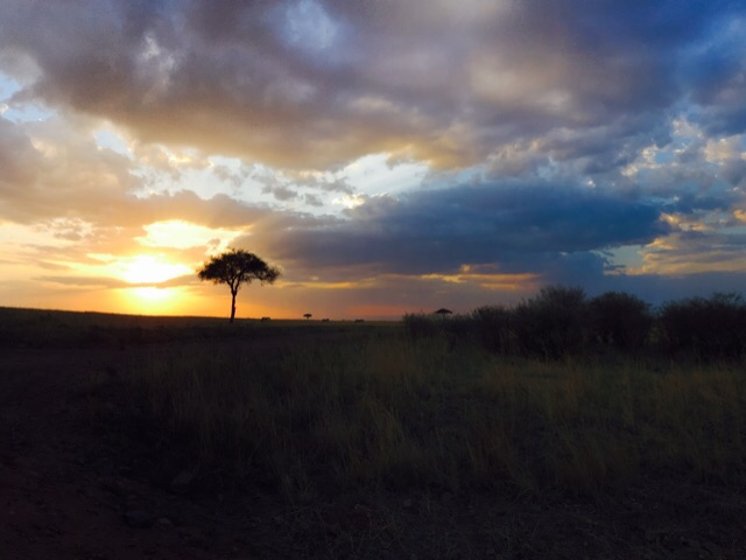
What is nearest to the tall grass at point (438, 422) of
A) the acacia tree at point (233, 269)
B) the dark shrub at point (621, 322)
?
the dark shrub at point (621, 322)

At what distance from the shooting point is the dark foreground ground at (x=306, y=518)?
562 cm

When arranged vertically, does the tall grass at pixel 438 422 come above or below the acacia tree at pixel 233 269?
below

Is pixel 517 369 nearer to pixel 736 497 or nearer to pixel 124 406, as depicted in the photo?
pixel 736 497

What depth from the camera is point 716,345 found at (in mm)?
18000

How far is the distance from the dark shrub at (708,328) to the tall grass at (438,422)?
5453 millimetres

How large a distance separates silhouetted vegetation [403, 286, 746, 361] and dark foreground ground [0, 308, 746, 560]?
10.1 metres

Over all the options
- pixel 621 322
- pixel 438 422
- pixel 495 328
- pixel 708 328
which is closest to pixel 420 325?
pixel 495 328

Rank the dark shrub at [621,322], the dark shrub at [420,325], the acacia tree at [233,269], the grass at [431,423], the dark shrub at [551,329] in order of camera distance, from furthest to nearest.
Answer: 1. the acacia tree at [233,269]
2. the dark shrub at [420,325]
3. the dark shrub at [621,322]
4. the dark shrub at [551,329]
5. the grass at [431,423]

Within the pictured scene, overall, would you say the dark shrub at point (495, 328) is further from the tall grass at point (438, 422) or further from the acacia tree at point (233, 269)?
the acacia tree at point (233, 269)

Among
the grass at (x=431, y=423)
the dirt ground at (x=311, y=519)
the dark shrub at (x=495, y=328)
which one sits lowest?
the dirt ground at (x=311, y=519)

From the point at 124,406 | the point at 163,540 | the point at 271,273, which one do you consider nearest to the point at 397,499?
the point at 163,540

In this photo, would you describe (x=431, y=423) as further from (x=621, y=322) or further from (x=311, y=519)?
(x=621, y=322)

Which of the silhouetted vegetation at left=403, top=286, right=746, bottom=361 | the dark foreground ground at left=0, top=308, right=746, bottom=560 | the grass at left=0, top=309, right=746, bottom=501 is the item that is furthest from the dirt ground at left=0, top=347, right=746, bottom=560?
the silhouetted vegetation at left=403, top=286, right=746, bottom=361

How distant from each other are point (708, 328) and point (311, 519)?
1563 cm
